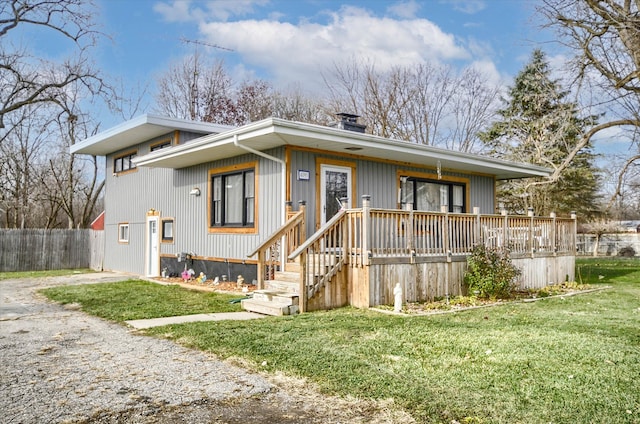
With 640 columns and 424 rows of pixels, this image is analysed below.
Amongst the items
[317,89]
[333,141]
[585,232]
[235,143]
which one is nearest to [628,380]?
[333,141]

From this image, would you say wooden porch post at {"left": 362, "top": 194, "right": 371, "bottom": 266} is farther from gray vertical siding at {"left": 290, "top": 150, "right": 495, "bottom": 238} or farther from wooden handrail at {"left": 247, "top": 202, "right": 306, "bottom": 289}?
gray vertical siding at {"left": 290, "top": 150, "right": 495, "bottom": 238}

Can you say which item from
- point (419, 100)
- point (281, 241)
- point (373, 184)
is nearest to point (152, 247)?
point (281, 241)

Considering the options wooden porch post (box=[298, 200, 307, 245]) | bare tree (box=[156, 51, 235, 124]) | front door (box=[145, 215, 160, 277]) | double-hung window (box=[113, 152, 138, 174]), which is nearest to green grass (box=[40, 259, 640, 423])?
wooden porch post (box=[298, 200, 307, 245])

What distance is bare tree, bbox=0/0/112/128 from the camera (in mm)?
12617

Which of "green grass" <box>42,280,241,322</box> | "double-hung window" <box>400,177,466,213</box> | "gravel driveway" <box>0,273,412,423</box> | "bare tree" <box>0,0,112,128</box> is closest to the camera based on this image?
"gravel driveway" <box>0,273,412,423</box>

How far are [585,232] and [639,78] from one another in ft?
68.8

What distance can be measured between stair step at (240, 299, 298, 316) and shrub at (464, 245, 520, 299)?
3.56 metres

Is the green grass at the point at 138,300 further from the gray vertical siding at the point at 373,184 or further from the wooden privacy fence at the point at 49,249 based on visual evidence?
the wooden privacy fence at the point at 49,249

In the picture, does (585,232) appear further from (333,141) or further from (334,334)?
(334,334)

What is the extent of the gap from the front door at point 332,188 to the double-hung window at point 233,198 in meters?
1.53

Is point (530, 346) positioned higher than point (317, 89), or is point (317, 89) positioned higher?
point (317, 89)

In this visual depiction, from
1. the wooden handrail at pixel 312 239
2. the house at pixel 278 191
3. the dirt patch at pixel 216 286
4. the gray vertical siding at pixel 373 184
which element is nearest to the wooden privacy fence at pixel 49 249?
the house at pixel 278 191

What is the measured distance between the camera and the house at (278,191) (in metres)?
9.05

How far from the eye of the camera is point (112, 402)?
365cm
